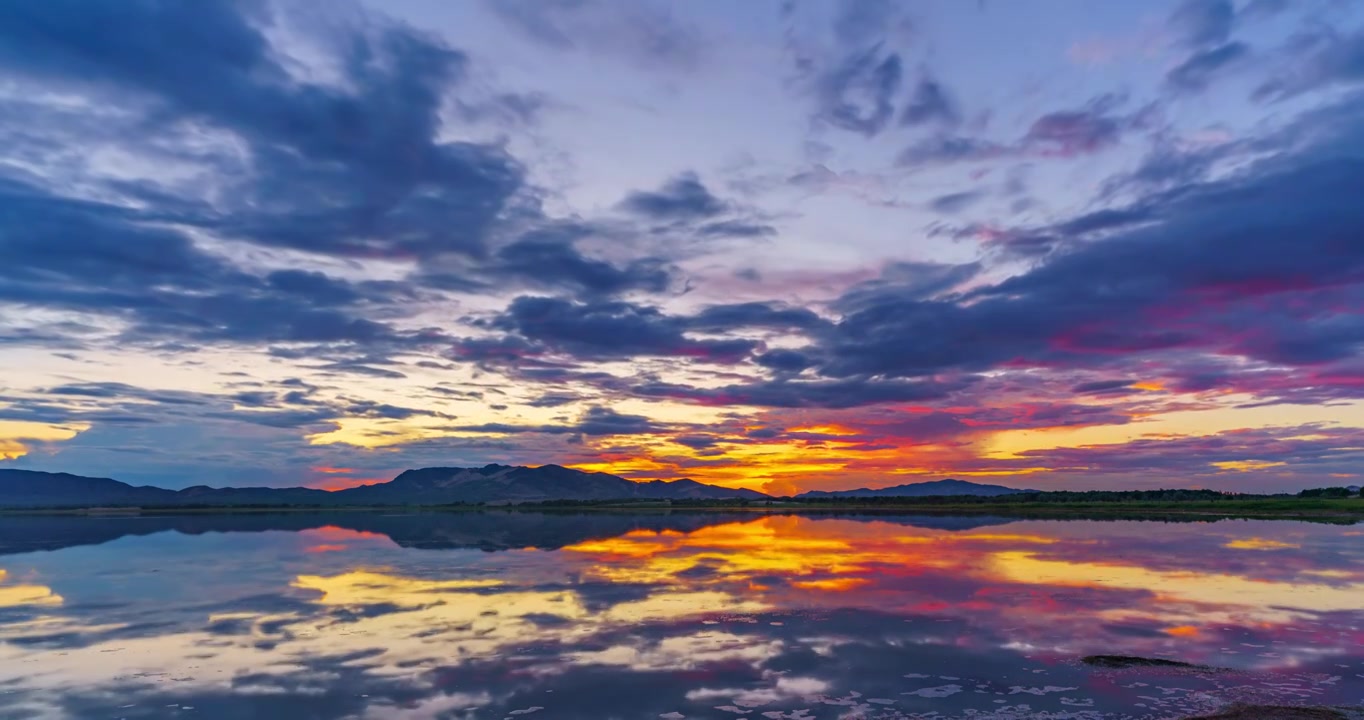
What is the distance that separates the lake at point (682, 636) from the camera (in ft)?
59.0

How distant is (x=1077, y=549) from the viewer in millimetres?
54531

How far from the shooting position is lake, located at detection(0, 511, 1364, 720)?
1797 cm

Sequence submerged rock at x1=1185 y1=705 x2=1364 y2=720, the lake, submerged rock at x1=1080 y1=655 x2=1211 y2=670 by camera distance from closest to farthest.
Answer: submerged rock at x1=1185 y1=705 x2=1364 y2=720, the lake, submerged rock at x1=1080 y1=655 x2=1211 y2=670

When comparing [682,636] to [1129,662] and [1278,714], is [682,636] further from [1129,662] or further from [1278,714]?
[1278,714]

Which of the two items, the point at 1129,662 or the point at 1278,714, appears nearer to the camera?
the point at 1278,714

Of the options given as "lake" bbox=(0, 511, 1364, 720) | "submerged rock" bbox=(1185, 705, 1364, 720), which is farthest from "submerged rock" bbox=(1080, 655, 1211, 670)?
"submerged rock" bbox=(1185, 705, 1364, 720)

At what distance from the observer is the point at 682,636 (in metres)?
25.1

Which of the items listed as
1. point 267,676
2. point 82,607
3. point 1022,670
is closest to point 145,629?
point 82,607

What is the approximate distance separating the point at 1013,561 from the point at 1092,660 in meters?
27.3

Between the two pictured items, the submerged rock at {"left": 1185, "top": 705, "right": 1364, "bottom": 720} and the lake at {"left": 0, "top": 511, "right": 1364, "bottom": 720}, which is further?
the lake at {"left": 0, "top": 511, "right": 1364, "bottom": 720}

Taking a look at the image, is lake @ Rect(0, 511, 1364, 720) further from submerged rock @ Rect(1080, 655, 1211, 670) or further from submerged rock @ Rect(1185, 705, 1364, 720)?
submerged rock @ Rect(1185, 705, 1364, 720)

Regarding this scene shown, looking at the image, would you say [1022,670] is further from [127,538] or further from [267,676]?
[127,538]

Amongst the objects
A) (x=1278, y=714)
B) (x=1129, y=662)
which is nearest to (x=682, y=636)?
(x=1129, y=662)

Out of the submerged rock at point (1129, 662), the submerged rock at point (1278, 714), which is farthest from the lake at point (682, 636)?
the submerged rock at point (1278, 714)
